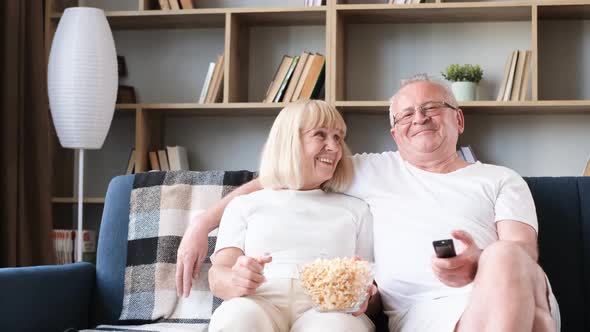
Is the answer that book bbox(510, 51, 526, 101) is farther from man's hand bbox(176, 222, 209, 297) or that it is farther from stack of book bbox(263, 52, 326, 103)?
man's hand bbox(176, 222, 209, 297)

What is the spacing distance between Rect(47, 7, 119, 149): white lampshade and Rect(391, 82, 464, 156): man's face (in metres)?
1.71

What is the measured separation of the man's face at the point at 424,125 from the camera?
222 cm

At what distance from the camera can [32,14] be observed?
146 inches

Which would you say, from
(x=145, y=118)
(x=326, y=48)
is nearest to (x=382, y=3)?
(x=326, y=48)

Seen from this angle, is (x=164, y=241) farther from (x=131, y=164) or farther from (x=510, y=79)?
(x=510, y=79)

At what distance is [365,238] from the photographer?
2154mm

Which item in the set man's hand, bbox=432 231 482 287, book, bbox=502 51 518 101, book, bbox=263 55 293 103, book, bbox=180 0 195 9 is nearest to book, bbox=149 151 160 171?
book, bbox=263 55 293 103

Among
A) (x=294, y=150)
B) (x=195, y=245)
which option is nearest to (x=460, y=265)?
(x=294, y=150)

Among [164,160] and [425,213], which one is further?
[164,160]

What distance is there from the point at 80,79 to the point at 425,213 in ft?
6.48

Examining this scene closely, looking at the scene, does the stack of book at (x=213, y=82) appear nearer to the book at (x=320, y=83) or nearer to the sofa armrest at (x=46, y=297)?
the book at (x=320, y=83)

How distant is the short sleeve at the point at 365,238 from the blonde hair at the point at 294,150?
0.35 feet

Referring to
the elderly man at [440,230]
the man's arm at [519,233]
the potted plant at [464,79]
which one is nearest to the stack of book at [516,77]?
the potted plant at [464,79]

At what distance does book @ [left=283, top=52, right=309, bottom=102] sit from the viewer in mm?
3742
